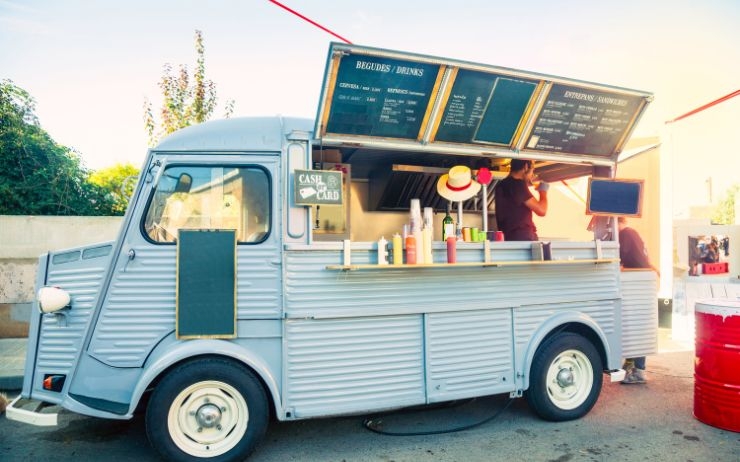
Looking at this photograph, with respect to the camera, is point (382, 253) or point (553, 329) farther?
point (553, 329)

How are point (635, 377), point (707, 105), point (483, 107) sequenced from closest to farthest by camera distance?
point (483, 107), point (635, 377), point (707, 105)

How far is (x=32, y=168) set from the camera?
9336mm

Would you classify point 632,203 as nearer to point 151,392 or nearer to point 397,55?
point 397,55

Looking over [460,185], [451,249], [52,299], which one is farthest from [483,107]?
[52,299]

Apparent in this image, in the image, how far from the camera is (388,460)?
395 centimetres

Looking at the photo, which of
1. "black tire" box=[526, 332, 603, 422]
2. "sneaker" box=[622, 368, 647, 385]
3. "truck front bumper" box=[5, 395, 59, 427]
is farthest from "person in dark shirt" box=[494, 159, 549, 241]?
"truck front bumper" box=[5, 395, 59, 427]

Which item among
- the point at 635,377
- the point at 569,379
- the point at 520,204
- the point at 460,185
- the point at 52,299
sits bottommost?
the point at 635,377

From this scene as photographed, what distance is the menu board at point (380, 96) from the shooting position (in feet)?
13.2

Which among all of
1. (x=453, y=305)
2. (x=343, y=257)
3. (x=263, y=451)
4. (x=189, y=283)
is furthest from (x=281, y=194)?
(x=263, y=451)

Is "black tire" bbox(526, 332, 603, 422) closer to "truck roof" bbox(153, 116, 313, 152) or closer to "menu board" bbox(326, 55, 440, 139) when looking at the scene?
"menu board" bbox(326, 55, 440, 139)

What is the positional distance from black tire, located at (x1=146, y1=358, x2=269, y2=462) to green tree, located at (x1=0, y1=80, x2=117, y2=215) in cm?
743

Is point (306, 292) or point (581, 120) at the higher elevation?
point (581, 120)

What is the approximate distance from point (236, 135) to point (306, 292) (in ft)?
4.64

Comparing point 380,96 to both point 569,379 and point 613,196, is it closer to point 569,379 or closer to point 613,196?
point 613,196
